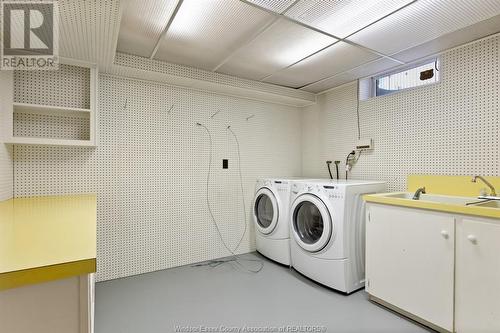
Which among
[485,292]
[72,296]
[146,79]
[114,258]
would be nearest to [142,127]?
[146,79]

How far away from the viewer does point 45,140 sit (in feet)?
6.68

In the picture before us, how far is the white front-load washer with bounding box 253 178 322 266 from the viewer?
295cm

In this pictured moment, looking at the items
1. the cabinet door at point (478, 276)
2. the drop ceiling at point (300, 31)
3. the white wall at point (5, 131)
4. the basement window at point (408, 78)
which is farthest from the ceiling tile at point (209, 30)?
the cabinet door at point (478, 276)

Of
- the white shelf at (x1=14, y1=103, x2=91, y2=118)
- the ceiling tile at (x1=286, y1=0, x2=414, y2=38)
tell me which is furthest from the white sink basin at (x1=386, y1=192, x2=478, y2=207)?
the white shelf at (x1=14, y1=103, x2=91, y2=118)

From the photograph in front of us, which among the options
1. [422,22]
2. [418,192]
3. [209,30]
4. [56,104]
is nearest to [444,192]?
[418,192]

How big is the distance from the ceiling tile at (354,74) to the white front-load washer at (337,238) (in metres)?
1.22

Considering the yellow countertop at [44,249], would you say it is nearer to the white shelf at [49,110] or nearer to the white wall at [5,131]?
the white wall at [5,131]

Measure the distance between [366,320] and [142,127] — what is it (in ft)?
8.86

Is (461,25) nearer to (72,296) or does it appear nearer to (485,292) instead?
(485,292)

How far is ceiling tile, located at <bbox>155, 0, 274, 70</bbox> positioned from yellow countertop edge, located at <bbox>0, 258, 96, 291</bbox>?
1.63 meters

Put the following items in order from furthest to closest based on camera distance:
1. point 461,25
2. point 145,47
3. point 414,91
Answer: point 414,91
point 145,47
point 461,25

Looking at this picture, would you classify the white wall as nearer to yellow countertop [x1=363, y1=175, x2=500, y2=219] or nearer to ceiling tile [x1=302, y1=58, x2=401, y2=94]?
yellow countertop [x1=363, y1=175, x2=500, y2=219]

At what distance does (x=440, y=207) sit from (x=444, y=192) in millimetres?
676

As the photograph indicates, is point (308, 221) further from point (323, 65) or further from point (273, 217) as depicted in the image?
point (323, 65)
